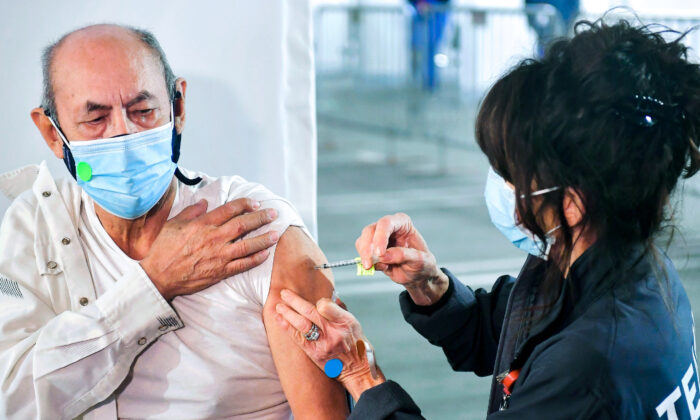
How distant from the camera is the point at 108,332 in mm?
1479

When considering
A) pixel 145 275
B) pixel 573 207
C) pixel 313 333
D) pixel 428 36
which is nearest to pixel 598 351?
pixel 573 207

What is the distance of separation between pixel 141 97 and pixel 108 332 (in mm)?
488

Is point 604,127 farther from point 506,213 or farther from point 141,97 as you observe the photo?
point 141,97

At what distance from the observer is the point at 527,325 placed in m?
1.33

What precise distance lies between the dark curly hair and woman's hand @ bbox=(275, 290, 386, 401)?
0.42 m

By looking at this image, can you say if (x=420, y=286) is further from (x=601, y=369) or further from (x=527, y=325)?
(x=601, y=369)

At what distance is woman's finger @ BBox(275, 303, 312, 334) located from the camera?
1.45 metres

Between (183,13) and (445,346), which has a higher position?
(183,13)

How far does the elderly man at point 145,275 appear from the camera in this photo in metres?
1.51

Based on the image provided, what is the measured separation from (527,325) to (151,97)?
2.94ft

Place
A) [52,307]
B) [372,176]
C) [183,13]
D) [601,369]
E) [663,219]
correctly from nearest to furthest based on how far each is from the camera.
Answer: [601,369] → [663,219] → [52,307] → [183,13] → [372,176]

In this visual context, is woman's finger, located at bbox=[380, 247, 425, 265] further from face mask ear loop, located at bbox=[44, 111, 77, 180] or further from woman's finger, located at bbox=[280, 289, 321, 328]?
face mask ear loop, located at bbox=[44, 111, 77, 180]

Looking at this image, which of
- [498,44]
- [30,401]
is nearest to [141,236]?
[30,401]

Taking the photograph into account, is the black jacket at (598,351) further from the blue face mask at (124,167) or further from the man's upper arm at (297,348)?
the blue face mask at (124,167)
